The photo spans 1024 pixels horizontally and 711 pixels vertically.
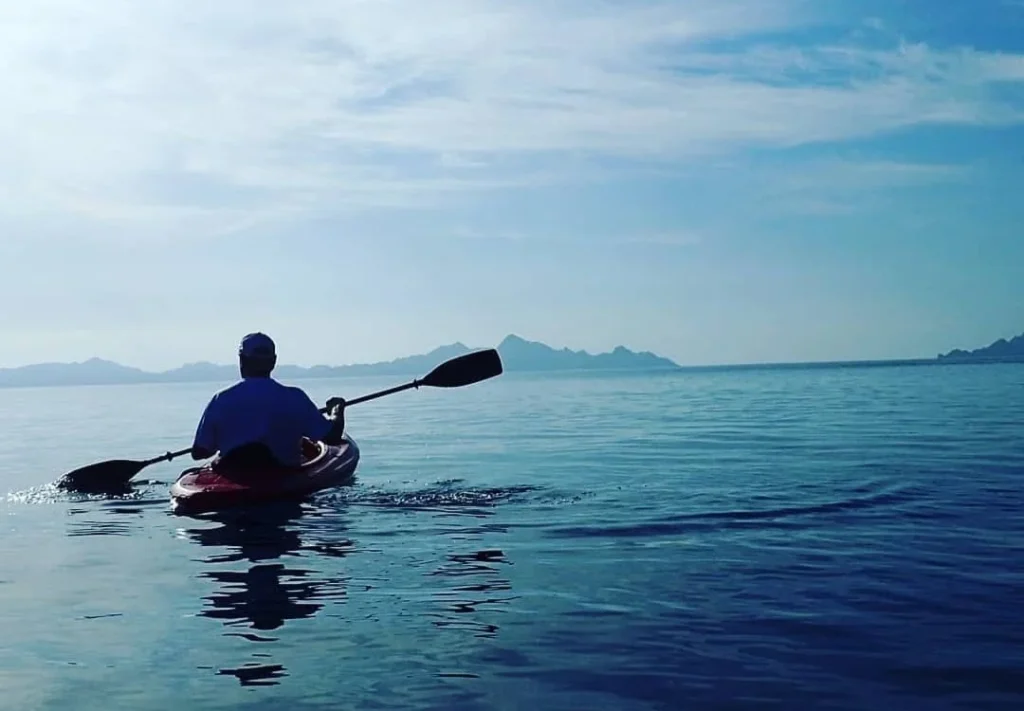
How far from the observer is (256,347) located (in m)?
13.3

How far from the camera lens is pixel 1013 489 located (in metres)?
13.7

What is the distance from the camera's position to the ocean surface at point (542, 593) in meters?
5.82

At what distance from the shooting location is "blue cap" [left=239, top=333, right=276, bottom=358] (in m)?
13.3

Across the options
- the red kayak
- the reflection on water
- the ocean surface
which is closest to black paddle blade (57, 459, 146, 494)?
the ocean surface

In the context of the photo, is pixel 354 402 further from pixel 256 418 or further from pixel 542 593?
pixel 542 593

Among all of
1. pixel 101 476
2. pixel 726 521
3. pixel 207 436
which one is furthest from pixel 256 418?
pixel 726 521

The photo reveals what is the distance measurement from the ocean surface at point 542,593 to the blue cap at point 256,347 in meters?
2.00

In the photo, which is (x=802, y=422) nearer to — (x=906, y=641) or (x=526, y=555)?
(x=526, y=555)

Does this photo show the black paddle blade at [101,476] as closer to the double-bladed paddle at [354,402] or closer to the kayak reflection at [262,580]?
the double-bladed paddle at [354,402]

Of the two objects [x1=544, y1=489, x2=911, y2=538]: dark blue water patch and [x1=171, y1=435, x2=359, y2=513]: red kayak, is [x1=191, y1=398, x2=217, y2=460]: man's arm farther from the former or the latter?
[x1=544, y1=489, x2=911, y2=538]: dark blue water patch

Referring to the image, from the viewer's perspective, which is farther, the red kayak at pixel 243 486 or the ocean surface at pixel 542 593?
the red kayak at pixel 243 486

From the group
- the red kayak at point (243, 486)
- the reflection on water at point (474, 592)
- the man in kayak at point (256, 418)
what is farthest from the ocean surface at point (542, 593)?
the man in kayak at point (256, 418)

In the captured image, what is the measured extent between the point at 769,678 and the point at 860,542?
461cm

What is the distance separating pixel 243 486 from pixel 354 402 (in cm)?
440
